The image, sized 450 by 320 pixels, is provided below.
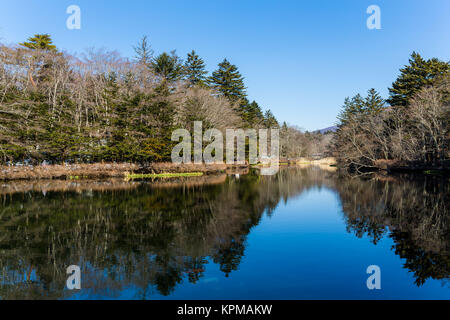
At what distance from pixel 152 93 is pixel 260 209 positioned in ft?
67.8

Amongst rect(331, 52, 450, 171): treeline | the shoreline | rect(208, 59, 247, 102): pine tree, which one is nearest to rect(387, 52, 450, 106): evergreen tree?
rect(331, 52, 450, 171): treeline

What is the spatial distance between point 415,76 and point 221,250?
45479mm

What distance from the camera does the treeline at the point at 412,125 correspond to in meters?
28.7

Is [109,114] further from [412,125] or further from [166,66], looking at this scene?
[412,125]

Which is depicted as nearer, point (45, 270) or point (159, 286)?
point (159, 286)

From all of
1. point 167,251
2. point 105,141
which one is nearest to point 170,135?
point 105,141

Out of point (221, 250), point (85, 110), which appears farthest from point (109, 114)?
point (221, 250)

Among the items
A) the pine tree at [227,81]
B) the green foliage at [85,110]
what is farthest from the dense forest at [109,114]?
the pine tree at [227,81]

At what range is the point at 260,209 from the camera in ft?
39.3

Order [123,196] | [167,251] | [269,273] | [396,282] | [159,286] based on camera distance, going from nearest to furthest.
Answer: [159,286]
[396,282]
[269,273]
[167,251]
[123,196]

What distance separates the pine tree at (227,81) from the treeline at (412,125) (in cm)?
2162

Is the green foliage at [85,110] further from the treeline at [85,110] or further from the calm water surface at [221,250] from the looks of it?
the calm water surface at [221,250]

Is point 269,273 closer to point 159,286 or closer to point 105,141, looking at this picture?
point 159,286

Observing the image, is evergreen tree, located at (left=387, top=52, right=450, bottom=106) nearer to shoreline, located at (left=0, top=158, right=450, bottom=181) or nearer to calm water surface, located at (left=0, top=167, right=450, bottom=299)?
shoreline, located at (left=0, top=158, right=450, bottom=181)
